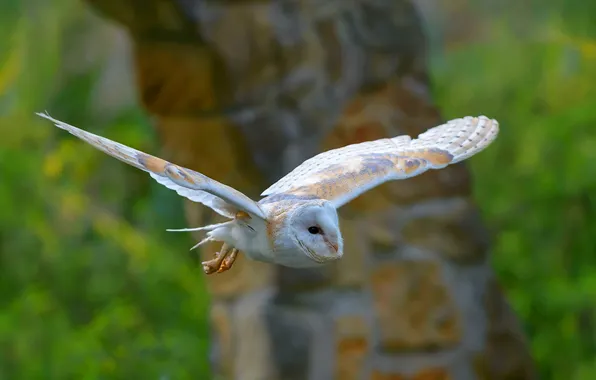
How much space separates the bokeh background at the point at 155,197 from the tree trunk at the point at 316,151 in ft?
1.61

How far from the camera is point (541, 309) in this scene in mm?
2801

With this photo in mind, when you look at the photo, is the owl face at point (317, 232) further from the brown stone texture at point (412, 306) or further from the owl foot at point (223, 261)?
the brown stone texture at point (412, 306)

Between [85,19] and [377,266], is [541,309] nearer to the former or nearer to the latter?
[377,266]

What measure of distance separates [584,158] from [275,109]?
1086mm

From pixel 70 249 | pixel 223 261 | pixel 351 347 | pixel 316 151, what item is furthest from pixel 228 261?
pixel 70 249

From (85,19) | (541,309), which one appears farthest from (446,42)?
(85,19)

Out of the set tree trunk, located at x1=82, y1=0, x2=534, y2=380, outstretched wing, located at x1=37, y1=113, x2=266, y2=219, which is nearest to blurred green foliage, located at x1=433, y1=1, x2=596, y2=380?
tree trunk, located at x1=82, y1=0, x2=534, y2=380

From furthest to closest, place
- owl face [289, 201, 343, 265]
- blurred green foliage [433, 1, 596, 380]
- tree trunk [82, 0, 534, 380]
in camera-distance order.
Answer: blurred green foliage [433, 1, 596, 380], tree trunk [82, 0, 534, 380], owl face [289, 201, 343, 265]

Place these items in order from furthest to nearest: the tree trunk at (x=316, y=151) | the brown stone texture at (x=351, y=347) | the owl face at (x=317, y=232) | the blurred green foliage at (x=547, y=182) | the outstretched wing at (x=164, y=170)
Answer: the blurred green foliage at (x=547, y=182) < the brown stone texture at (x=351, y=347) < the tree trunk at (x=316, y=151) < the owl face at (x=317, y=232) < the outstretched wing at (x=164, y=170)

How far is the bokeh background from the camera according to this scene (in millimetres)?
2797

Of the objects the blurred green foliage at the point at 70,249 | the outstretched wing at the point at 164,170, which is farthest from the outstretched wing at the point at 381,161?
the blurred green foliage at the point at 70,249

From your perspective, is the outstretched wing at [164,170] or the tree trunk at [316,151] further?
the tree trunk at [316,151]

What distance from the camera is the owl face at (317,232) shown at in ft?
3.26

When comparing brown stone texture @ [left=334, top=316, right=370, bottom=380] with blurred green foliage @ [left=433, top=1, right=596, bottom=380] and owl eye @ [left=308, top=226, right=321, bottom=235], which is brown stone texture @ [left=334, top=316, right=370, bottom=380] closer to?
blurred green foliage @ [left=433, top=1, right=596, bottom=380]
